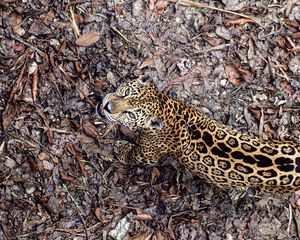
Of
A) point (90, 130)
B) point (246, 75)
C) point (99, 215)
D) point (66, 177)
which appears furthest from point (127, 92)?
point (246, 75)

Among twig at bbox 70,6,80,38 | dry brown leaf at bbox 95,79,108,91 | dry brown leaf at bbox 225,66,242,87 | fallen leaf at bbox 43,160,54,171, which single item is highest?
twig at bbox 70,6,80,38

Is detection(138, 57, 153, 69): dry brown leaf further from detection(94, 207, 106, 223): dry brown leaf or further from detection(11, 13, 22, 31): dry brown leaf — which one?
detection(94, 207, 106, 223): dry brown leaf

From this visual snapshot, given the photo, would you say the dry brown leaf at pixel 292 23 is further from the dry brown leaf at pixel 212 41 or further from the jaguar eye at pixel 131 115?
the jaguar eye at pixel 131 115

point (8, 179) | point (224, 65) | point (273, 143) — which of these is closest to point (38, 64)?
point (8, 179)

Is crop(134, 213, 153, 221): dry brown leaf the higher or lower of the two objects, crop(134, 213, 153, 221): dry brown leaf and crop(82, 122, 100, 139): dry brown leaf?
the lower

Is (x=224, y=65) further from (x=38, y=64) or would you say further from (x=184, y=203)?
(x=38, y=64)

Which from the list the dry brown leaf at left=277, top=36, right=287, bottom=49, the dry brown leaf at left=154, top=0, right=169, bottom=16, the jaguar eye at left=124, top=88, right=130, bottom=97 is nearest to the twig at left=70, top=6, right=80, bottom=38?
the dry brown leaf at left=154, top=0, right=169, bottom=16
